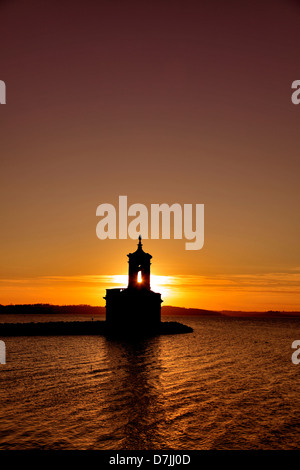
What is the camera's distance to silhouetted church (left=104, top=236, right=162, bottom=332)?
5584cm

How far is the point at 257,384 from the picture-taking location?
2492 cm

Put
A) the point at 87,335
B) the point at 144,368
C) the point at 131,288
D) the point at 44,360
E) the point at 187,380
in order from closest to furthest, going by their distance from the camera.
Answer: the point at 187,380
the point at 144,368
the point at 44,360
the point at 131,288
the point at 87,335

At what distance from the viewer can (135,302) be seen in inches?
2227

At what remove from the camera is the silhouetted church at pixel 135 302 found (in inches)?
2199

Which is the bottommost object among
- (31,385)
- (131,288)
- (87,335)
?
(87,335)

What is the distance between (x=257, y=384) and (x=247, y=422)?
943 cm

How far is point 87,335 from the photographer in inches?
2470

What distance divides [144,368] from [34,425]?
50.3 ft
